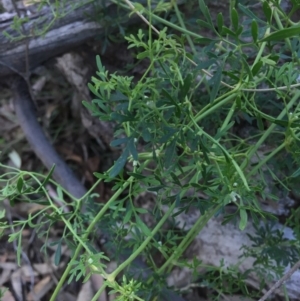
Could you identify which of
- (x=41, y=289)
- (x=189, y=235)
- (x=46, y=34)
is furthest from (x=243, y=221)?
(x=41, y=289)

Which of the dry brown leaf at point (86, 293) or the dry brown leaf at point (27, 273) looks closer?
the dry brown leaf at point (86, 293)

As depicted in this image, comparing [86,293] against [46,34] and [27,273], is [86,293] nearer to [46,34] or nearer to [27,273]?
[27,273]

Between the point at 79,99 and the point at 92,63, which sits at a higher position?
the point at 92,63

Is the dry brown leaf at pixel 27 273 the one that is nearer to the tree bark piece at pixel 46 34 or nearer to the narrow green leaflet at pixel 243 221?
the tree bark piece at pixel 46 34

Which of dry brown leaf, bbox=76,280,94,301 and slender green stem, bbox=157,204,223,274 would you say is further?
dry brown leaf, bbox=76,280,94,301

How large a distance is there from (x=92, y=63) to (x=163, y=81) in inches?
32.1

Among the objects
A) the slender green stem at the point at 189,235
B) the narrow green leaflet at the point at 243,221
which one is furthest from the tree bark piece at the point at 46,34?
the narrow green leaflet at the point at 243,221

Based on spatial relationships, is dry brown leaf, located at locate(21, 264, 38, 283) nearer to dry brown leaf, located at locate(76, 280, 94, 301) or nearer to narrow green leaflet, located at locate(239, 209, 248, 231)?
dry brown leaf, located at locate(76, 280, 94, 301)

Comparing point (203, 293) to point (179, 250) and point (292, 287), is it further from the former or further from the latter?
point (179, 250)

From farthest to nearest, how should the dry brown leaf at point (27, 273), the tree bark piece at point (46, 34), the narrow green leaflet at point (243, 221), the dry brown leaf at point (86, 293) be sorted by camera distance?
the dry brown leaf at point (27, 273) → the dry brown leaf at point (86, 293) → the tree bark piece at point (46, 34) → the narrow green leaflet at point (243, 221)

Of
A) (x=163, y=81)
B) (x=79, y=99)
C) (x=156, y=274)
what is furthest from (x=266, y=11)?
(x=79, y=99)

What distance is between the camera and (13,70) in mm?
1590

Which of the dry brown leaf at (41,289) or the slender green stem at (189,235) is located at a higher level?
the slender green stem at (189,235)

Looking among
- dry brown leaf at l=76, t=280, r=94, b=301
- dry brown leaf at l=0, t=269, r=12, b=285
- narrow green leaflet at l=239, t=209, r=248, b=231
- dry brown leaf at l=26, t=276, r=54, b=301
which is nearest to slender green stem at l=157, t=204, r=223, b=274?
narrow green leaflet at l=239, t=209, r=248, b=231
